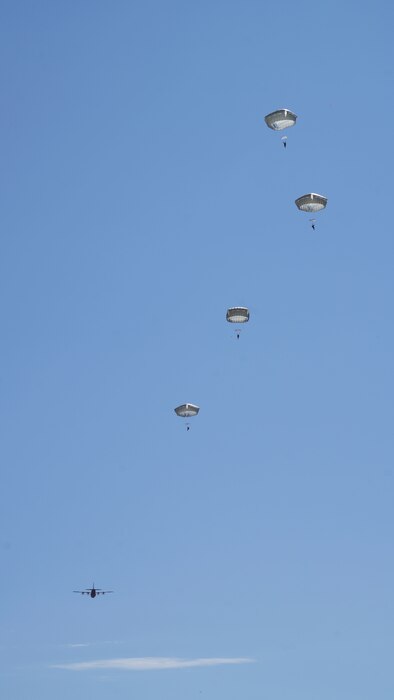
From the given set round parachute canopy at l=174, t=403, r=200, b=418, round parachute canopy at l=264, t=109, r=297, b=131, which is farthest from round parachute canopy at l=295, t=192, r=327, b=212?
round parachute canopy at l=174, t=403, r=200, b=418

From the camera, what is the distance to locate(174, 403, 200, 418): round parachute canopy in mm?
161000

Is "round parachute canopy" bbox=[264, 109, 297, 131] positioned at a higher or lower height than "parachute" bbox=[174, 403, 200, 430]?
higher

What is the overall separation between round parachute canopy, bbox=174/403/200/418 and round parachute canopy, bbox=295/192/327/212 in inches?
1320

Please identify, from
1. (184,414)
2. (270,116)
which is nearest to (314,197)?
(270,116)

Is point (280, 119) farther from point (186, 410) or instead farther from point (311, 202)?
point (186, 410)

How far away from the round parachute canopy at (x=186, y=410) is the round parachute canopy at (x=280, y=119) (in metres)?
40.9

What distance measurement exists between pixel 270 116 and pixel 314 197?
36.7 feet

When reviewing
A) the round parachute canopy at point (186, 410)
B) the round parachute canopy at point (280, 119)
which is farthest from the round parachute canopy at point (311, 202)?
the round parachute canopy at point (186, 410)

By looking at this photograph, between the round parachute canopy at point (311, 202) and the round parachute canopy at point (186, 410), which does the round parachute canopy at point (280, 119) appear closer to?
the round parachute canopy at point (311, 202)

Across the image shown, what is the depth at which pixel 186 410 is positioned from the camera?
161m

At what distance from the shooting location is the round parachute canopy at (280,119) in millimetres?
140000

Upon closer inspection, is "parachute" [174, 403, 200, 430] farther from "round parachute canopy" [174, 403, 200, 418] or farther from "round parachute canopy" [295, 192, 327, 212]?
"round parachute canopy" [295, 192, 327, 212]

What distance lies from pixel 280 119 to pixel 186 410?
42882mm

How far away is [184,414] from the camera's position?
161 meters
